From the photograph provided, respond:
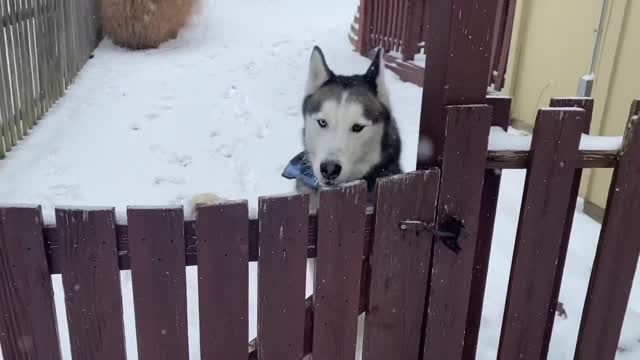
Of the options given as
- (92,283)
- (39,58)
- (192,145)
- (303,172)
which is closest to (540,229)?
(303,172)

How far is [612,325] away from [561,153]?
80 cm

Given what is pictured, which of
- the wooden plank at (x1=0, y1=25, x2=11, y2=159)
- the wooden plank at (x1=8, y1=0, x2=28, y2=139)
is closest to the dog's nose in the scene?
the wooden plank at (x1=0, y1=25, x2=11, y2=159)

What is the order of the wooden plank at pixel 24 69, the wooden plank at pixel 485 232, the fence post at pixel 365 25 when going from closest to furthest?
the wooden plank at pixel 485 232, the wooden plank at pixel 24 69, the fence post at pixel 365 25

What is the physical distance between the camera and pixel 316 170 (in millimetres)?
2633

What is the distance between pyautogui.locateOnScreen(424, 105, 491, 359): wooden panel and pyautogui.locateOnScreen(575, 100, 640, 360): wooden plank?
0.53 m

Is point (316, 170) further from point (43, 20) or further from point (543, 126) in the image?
point (43, 20)

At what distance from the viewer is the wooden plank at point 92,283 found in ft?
5.30

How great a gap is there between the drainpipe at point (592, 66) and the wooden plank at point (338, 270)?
2.97 m

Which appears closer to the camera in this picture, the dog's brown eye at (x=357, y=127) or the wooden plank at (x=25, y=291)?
the wooden plank at (x=25, y=291)

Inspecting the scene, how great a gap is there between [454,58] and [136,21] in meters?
9.61

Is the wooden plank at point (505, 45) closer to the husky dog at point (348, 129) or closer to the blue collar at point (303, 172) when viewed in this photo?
the husky dog at point (348, 129)

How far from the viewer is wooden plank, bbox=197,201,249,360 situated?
5.51ft

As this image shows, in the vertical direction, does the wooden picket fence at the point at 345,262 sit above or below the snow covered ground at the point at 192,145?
above

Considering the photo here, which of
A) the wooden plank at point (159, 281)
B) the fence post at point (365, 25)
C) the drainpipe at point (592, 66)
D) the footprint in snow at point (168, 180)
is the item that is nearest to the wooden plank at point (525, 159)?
the wooden plank at point (159, 281)
